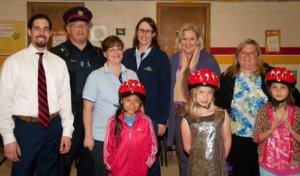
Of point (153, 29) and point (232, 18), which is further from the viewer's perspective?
point (232, 18)

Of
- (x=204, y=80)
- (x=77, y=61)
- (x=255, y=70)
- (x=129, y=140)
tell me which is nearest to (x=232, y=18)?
(x=255, y=70)

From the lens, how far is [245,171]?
3.21 meters

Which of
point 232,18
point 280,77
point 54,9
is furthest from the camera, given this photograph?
point 232,18

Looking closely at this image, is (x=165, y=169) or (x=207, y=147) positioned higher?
(x=207, y=147)

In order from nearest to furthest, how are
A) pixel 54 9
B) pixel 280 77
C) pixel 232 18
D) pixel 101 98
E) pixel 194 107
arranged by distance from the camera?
1. pixel 194 107
2. pixel 280 77
3. pixel 101 98
4. pixel 54 9
5. pixel 232 18

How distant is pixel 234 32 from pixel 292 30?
116cm

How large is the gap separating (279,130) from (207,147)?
2.20 feet

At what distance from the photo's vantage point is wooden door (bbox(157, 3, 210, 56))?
6.91m

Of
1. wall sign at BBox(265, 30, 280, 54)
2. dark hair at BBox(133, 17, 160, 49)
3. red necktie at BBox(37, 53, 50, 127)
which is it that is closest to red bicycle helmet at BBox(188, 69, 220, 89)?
dark hair at BBox(133, 17, 160, 49)

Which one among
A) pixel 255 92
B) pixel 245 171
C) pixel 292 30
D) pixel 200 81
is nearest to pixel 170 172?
pixel 245 171

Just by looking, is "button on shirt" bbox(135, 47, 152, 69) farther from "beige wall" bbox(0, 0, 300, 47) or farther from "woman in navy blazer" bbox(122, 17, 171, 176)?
"beige wall" bbox(0, 0, 300, 47)

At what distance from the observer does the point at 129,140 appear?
9.35 ft

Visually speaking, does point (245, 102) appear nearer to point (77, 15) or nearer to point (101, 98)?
point (101, 98)

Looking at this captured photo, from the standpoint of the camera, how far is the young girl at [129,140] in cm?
285
